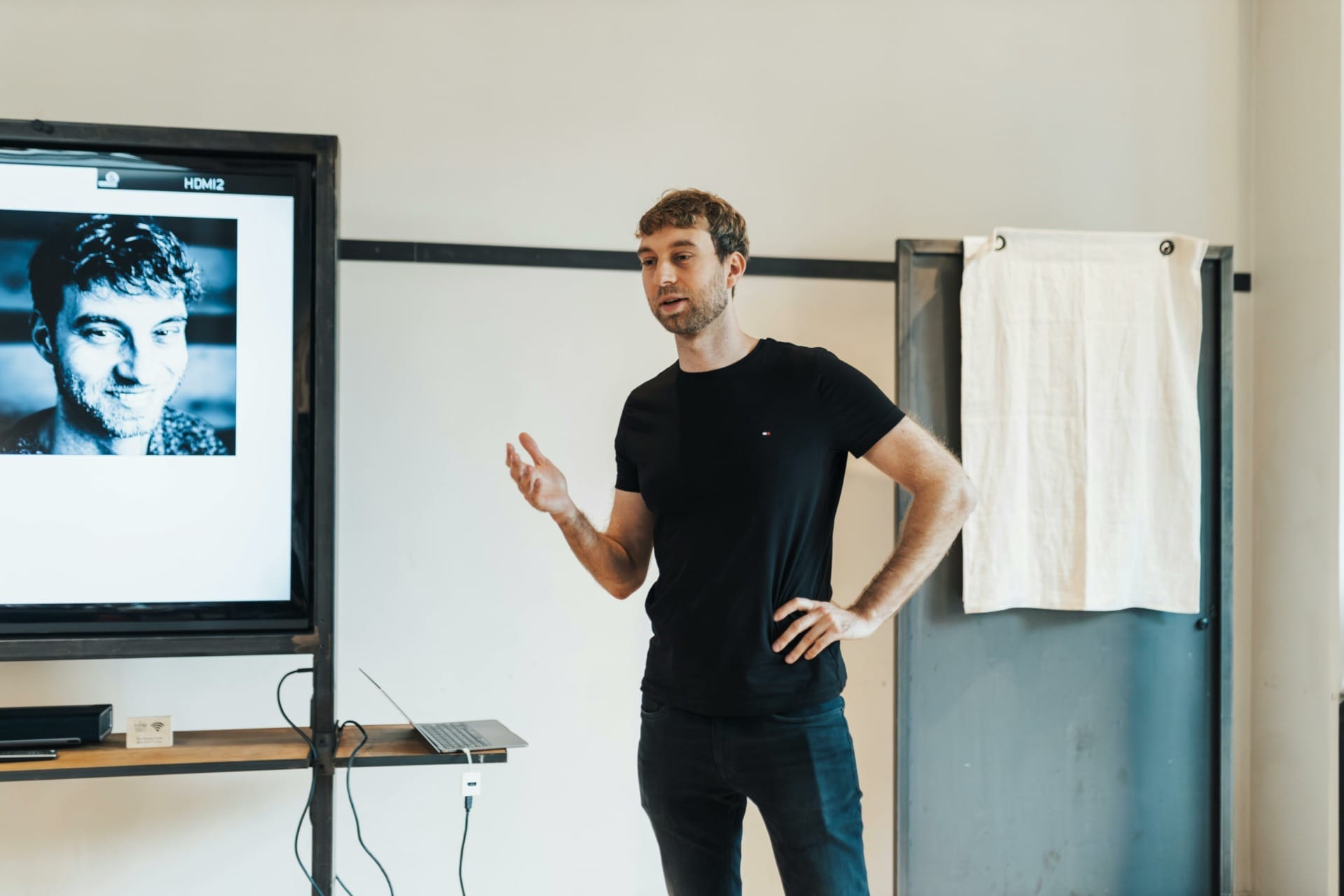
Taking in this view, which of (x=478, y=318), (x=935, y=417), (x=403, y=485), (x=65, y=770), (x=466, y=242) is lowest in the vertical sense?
(x=65, y=770)

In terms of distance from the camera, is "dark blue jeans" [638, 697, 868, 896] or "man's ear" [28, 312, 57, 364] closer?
"dark blue jeans" [638, 697, 868, 896]

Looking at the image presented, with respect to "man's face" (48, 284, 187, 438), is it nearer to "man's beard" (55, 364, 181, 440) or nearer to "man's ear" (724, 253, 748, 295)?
"man's beard" (55, 364, 181, 440)

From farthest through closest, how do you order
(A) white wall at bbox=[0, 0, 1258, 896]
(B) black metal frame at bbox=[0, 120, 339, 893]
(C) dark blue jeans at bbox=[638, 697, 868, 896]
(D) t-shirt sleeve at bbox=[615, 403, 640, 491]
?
(A) white wall at bbox=[0, 0, 1258, 896] < (D) t-shirt sleeve at bbox=[615, 403, 640, 491] < (B) black metal frame at bbox=[0, 120, 339, 893] < (C) dark blue jeans at bbox=[638, 697, 868, 896]

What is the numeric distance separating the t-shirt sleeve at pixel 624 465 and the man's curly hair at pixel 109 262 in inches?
34.1

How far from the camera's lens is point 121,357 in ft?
6.68

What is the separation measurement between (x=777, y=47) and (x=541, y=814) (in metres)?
2.17

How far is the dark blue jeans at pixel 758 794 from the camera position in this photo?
176cm

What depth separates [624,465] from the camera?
2107 mm

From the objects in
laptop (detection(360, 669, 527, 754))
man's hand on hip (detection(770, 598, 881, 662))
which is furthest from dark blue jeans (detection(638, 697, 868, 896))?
laptop (detection(360, 669, 527, 754))

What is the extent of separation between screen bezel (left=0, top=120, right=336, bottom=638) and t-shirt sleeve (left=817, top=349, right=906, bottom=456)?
3.08 feet

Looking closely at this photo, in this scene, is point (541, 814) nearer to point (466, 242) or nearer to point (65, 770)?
point (65, 770)

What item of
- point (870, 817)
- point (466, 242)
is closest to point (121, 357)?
point (466, 242)

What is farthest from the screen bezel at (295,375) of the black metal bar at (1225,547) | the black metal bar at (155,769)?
the black metal bar at (1225,547)

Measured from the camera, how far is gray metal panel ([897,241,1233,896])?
2703 millimetres
